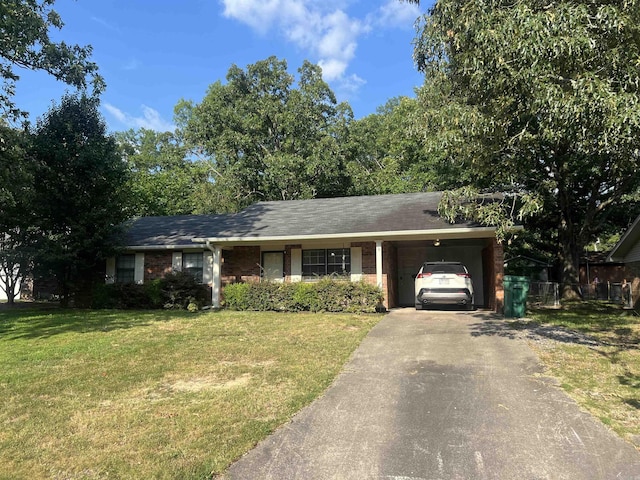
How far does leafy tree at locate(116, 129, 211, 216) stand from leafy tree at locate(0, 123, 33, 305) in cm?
932

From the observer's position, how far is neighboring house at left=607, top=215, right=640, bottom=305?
15934mm

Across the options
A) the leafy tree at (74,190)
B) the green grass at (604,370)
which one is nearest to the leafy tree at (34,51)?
the leafy tree at (74,190)

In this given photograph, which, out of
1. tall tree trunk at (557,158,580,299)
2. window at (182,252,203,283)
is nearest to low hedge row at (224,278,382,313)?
window at (182,252,203,283)

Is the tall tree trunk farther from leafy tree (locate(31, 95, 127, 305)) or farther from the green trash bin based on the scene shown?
leafy tree (locate(31, 95, 127, 305))

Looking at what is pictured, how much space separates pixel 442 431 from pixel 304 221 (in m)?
Answer: 12.6

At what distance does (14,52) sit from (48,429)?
45.3ft

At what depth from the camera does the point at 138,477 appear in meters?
3.84

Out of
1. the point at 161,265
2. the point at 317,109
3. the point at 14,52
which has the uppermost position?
the point at 317,109

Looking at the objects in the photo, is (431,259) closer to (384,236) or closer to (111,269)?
(384,236)

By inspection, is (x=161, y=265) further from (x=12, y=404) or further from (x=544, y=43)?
(x=544, y=43)

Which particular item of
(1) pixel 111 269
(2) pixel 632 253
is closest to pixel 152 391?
(1) pixel 111 269

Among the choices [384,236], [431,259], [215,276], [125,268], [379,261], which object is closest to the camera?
[384,236]

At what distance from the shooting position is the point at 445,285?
13.4m

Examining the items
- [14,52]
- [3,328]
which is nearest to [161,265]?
[3,328]
